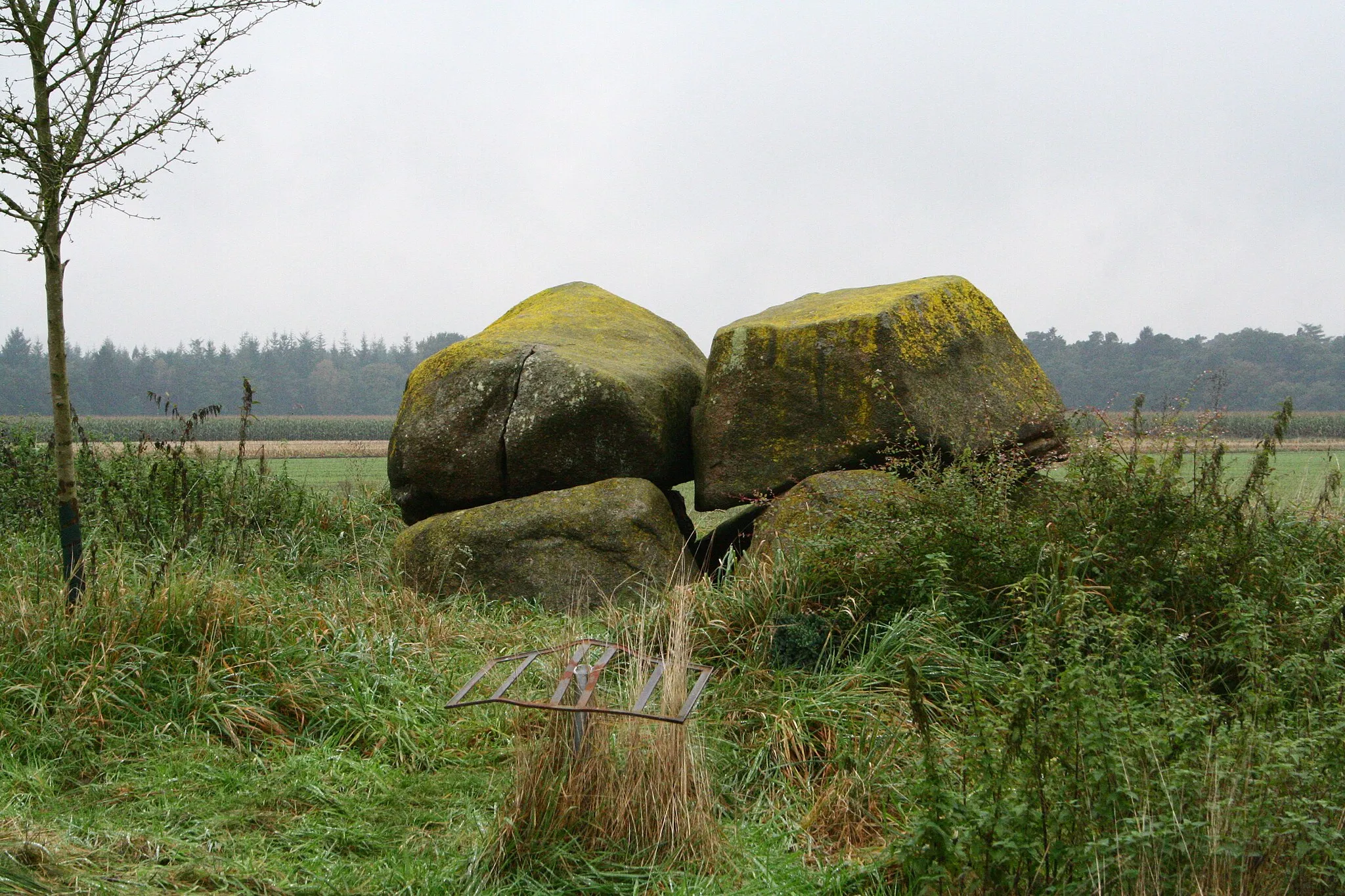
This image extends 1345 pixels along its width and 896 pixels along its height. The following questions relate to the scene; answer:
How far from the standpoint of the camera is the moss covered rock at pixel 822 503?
6.50 m

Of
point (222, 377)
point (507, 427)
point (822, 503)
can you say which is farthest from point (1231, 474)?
point (222, 377)

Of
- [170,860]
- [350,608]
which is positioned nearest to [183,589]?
[350,608]

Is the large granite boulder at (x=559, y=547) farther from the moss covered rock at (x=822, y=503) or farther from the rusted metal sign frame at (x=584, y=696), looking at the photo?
the rusted metal sign frame at (x=584, y=696)

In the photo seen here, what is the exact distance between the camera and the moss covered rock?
21.3 ft

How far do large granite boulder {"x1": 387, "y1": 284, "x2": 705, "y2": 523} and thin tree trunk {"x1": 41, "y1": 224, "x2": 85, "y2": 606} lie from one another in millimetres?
2889

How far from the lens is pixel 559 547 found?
772cm

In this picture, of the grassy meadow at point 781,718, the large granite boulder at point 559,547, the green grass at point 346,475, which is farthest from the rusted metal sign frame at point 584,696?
the green grass at point 346,475

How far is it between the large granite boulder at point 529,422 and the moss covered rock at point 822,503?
4.24ft

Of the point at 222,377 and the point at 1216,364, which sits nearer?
the point at 1216,364

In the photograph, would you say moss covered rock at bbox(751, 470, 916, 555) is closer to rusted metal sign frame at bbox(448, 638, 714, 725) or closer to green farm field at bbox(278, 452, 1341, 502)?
green farm field at bbox(278, 452, 1341, 502)

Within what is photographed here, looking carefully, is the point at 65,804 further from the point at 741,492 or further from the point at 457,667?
the point at 741,492

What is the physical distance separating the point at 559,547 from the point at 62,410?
333cm

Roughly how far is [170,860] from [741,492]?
16.1ft

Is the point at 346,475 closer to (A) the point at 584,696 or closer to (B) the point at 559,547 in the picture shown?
(B) the point at 559,547
